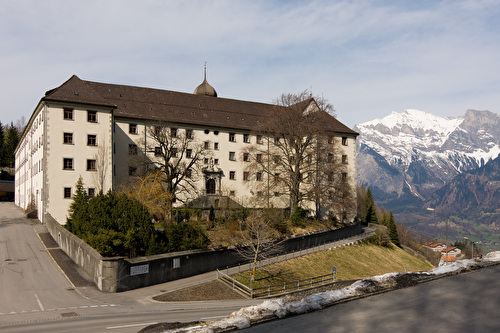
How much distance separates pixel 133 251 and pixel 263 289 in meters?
10.3

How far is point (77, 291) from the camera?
26.9 m

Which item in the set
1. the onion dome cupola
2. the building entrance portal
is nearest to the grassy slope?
the building entrance portal

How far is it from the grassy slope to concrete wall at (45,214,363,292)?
275cm

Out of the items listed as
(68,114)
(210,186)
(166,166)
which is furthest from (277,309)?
(210,186)

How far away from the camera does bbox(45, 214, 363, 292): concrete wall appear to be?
92.9 ft

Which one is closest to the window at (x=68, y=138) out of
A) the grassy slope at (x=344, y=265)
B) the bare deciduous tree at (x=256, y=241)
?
the bare deciduous tree at (x=256, y=241)

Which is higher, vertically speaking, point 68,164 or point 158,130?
point 158,130

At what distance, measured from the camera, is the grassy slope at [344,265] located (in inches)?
1528

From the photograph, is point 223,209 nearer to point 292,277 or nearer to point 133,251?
point 292,277

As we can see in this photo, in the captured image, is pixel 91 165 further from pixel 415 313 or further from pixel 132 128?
pixel 415 313

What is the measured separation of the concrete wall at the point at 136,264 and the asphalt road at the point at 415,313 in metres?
23.0

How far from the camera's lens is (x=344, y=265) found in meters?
47.5

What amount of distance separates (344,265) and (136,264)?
25296 millimetres

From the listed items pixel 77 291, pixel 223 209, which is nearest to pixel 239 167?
pixel 223 209
